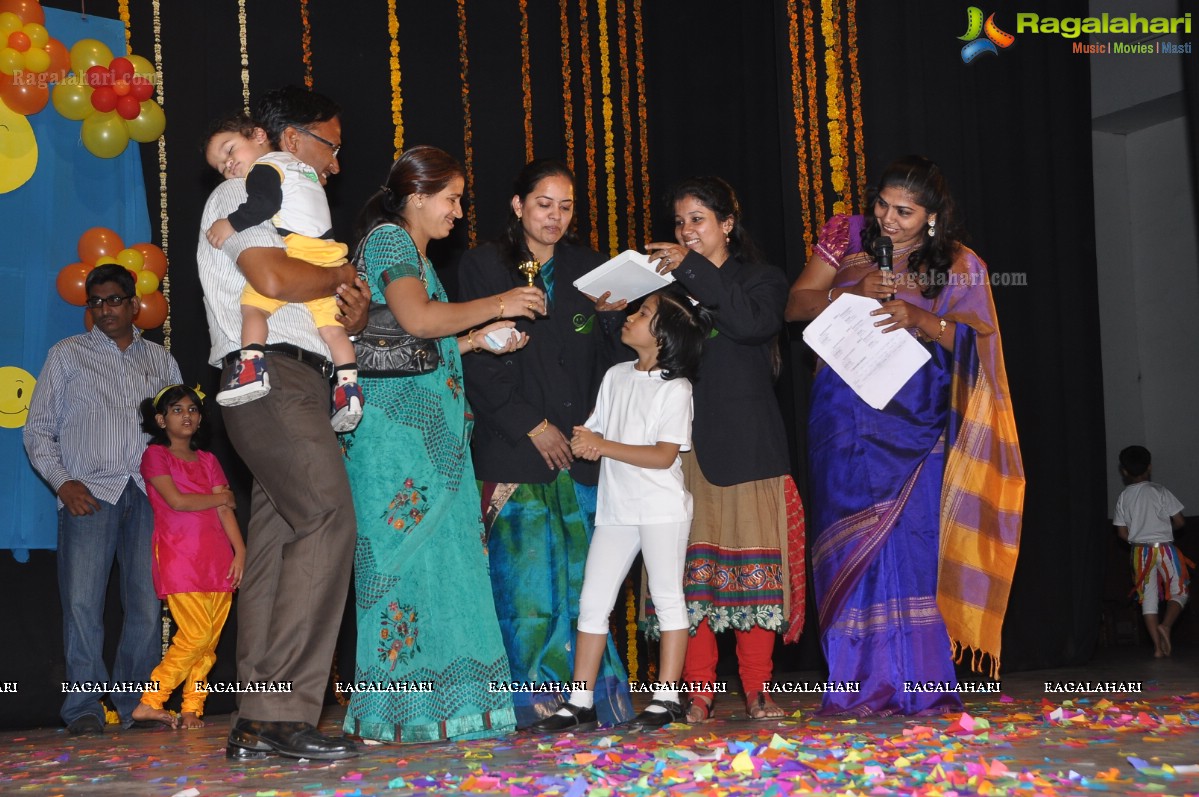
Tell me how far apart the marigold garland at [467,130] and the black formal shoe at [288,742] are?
2.90 meters

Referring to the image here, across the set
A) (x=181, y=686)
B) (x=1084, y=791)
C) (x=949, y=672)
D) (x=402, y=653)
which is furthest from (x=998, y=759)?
(x=181, y=686)

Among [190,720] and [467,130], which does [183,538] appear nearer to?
[190,720]

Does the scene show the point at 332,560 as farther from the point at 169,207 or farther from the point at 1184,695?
the point at 1184,695

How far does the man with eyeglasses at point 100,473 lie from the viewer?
421cm

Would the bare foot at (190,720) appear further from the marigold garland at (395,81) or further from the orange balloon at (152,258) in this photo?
the marigold garland at (395,81)

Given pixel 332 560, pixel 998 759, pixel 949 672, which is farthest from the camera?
pixel 949 672

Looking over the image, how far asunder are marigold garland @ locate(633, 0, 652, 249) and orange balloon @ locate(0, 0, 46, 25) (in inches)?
111

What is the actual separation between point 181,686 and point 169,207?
1969mm

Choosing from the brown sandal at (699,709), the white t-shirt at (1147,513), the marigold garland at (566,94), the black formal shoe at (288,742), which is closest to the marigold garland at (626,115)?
the marigold garland at (566,94)

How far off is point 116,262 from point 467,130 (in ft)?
5.46

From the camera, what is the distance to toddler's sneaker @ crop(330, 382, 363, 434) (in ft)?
9.11

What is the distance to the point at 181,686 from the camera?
489 cm

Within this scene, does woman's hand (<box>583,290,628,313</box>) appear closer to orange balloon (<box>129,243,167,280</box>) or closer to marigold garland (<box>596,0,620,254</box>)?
orange balloon (<box>129,243,167,280</box>)

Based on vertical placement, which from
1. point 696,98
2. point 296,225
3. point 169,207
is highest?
point 696,98
